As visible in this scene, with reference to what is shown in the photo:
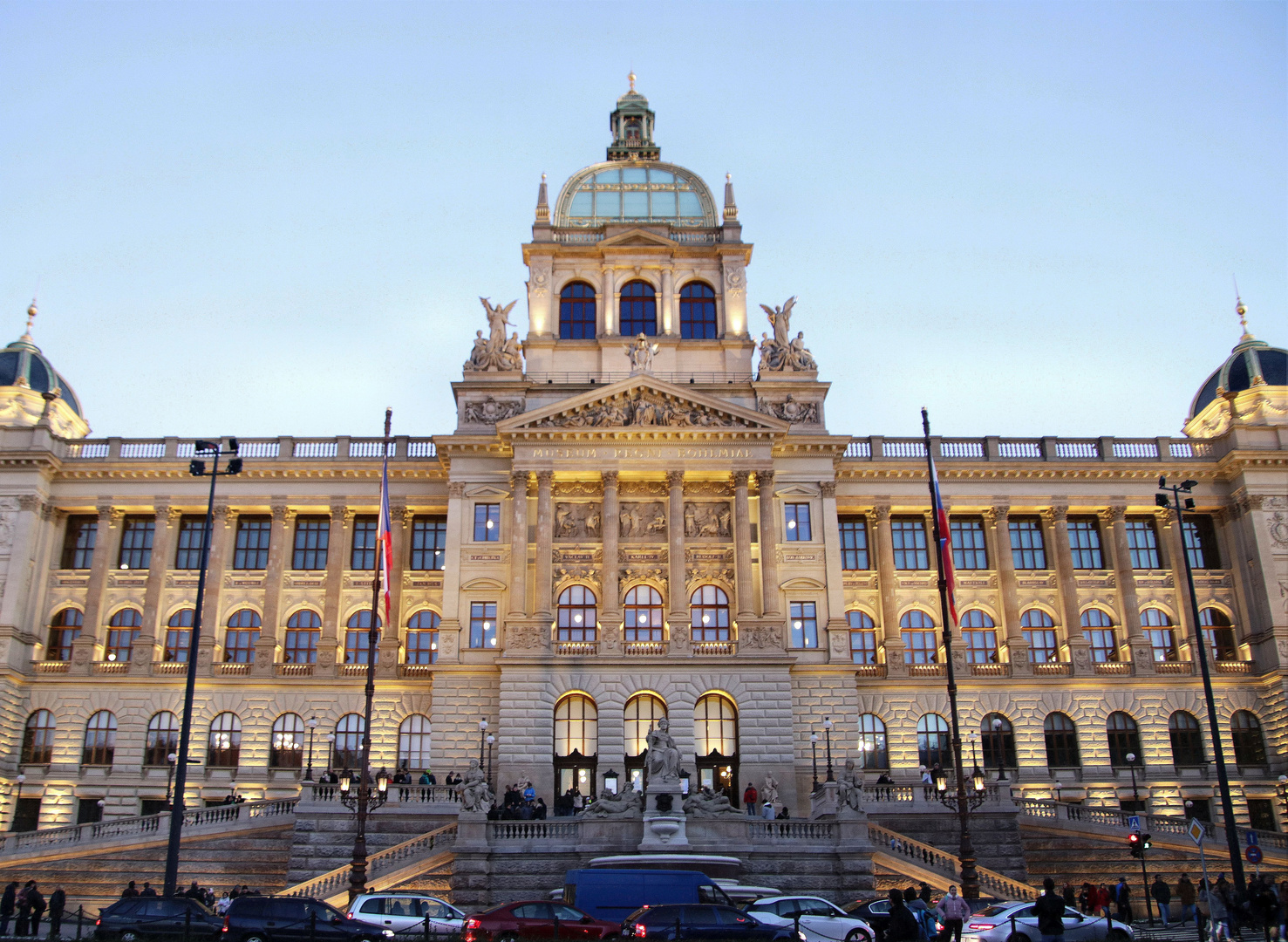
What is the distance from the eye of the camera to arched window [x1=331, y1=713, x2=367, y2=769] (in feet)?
178

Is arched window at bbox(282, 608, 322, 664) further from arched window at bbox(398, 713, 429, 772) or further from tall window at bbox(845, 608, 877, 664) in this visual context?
tall window at bbox(845, 608, 877, 664)

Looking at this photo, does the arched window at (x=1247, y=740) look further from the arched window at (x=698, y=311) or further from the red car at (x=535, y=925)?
the red car at (x=535, y=925)

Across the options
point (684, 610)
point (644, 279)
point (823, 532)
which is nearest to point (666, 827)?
point (684, 610)

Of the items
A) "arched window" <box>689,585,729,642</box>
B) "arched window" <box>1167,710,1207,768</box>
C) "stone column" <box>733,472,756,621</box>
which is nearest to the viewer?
"stone column" <box>733,472,756,621</box>

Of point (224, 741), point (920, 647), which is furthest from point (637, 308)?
point (224, 741)

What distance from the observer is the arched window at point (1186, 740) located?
5466 cm

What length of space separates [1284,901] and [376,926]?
22861 mm

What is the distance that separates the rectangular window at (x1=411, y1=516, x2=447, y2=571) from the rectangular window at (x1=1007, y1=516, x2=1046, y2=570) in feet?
94.2

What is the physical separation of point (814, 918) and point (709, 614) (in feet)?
85.3

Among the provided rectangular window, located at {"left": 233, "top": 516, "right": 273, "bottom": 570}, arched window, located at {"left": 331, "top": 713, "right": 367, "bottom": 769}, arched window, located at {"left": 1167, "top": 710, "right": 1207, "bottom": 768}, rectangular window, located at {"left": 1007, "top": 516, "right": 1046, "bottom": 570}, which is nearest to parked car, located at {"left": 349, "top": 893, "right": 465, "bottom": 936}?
arched window, located at {"left": 331, "top": 713, "right": 367, "bottom": 769}

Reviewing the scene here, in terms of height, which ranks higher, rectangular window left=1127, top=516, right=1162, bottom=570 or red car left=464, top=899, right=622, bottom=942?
rectangular window left=1127, top=516, right=1162, bottom=570

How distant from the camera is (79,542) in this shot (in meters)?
58.8

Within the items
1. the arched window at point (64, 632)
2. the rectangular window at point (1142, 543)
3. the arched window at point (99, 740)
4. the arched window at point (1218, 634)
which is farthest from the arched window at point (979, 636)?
the arched window at point (64, 632)

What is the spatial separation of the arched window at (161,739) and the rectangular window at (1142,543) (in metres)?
47.6
